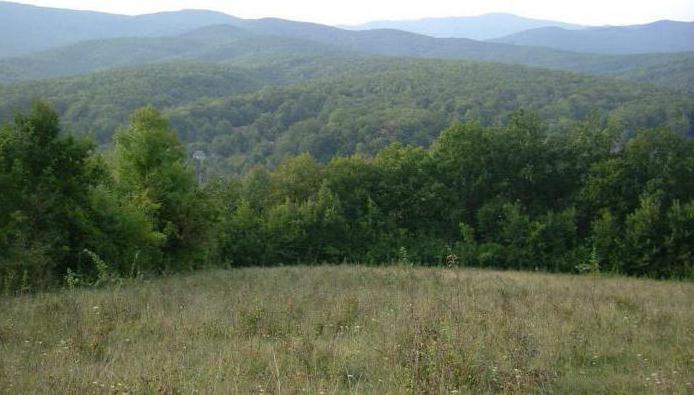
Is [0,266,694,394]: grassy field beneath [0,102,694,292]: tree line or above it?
above

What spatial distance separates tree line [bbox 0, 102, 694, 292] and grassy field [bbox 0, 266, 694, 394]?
37.4 ft

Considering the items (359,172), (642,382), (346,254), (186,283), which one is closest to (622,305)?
(642,382)

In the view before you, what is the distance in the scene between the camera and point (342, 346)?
6.31 m

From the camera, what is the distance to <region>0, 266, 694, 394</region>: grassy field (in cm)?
501

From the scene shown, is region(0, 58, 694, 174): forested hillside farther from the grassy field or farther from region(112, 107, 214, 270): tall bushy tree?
the grassy field

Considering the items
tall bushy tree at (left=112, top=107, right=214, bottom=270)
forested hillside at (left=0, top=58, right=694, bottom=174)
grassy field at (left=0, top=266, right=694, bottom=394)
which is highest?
grassy field at (left=0, top=266, right=694, bottom=394)

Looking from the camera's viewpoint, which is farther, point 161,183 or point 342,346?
point 161,183

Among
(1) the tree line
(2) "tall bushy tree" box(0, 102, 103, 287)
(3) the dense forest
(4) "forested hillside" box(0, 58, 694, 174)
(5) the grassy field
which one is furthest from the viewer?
(4) "forested hillside" box(0, 58, 694, 174)

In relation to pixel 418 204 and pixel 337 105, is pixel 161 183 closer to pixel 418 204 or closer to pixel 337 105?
pixel 418 204

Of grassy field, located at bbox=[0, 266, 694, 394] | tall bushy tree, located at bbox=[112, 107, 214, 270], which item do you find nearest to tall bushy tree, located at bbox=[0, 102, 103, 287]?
tall bushy tree, located at bbox=[112, 107, 214, 270]

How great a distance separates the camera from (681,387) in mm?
4879

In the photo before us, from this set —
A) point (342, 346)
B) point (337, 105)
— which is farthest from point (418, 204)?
point (337, 105)

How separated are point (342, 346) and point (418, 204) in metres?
30.0

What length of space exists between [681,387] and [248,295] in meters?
7.45
